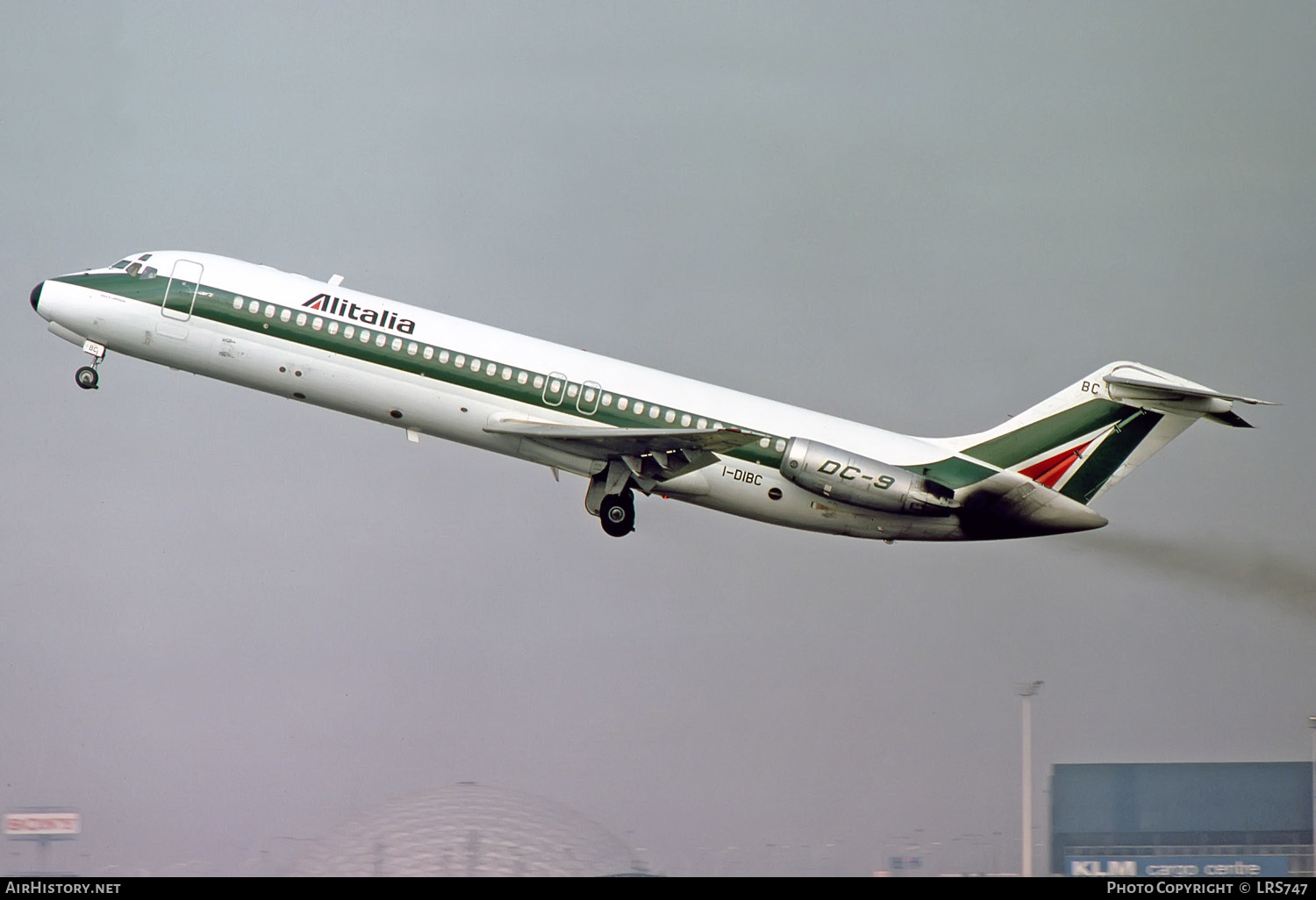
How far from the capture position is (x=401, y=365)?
2936 centimetres

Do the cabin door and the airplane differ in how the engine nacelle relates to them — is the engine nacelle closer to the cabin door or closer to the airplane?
the airplane

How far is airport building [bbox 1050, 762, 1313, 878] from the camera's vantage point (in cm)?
6397

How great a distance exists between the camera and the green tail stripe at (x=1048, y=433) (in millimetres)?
31484

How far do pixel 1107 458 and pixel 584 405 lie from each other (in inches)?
433

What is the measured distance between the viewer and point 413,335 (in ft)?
96.6

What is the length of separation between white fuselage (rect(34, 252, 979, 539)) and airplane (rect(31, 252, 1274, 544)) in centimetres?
3

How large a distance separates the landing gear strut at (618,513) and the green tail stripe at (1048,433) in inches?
284

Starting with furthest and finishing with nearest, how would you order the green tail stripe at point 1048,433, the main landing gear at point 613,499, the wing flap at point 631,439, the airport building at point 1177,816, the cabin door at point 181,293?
the airport building at point 1177,816 < the green tail stripe at point 1048,433 < the main landing gear at point 613,499 < the cabin door at point 181,293 < the wing flap at point 631,439

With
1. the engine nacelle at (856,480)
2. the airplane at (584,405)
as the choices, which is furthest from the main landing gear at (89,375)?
the engine nacelle at (856,480)

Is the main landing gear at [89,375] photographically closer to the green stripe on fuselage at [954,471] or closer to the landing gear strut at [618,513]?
the landing gear strut at [618,513]

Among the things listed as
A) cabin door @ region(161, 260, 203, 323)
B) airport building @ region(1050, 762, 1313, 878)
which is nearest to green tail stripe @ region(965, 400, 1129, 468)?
cabin door @ region(161, 260, 203, 323)
